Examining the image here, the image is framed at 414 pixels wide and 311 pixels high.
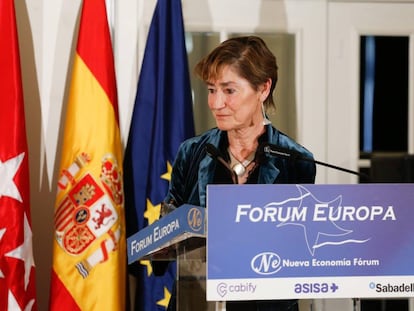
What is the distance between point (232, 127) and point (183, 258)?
5.52 ft

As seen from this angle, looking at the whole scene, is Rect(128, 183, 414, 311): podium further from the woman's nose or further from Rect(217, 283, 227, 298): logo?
the woman's nose

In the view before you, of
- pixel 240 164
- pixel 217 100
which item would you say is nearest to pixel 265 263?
pixel 240 164

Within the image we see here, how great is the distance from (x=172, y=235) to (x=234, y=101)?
177cm

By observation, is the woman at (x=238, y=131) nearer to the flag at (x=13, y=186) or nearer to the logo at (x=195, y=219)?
the flag at (x=13, y=186)

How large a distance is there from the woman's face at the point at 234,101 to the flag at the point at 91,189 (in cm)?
45

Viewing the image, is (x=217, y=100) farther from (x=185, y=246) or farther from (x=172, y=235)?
(x=172, y=235)

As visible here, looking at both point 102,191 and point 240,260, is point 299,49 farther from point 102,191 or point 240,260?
Result: point 240,260

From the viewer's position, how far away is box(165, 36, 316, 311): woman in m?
3.44

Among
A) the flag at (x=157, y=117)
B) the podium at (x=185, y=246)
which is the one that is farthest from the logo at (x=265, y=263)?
the flag at (x=157, y=117)

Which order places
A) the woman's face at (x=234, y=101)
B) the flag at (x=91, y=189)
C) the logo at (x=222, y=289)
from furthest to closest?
1. the woman's face at (x=234, y=101)
2. the flag at (x=91, y=189)
3. the logo at (x=222, y=289)

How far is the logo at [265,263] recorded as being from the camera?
1.83 metres

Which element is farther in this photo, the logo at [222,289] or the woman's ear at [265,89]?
the woman's ear at [265,89]

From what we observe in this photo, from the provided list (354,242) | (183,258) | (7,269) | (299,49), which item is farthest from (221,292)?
(299,49)

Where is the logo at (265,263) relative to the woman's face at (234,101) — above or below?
below
